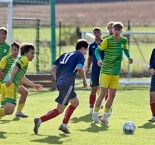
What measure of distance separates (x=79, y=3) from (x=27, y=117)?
59630mm

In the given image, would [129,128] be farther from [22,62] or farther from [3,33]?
[3,33]

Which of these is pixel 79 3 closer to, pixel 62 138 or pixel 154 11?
pixel 154 11

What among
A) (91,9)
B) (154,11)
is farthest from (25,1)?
(91,9)

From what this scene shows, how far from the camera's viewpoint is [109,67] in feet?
47.1

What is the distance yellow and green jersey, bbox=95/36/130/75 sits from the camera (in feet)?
46.9

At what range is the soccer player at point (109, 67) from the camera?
1424 centimetres

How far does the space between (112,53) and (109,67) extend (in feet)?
0.90

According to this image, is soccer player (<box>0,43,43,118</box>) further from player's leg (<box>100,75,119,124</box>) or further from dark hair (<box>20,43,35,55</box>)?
player's leg (<box>100,75,119,124</box>)

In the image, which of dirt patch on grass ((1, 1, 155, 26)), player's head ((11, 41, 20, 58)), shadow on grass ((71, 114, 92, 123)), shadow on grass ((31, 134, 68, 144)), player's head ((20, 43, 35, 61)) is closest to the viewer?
shadow on grass ((31, 134, 68, 144))

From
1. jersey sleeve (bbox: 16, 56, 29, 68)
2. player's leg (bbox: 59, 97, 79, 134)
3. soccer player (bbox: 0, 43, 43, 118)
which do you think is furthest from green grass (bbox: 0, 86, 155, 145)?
jersey sleeve (bbox: 16, 56, 29, 68)

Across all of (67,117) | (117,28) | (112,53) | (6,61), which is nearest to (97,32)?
(112,53)

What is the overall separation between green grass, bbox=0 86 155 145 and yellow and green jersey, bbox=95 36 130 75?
1020mm

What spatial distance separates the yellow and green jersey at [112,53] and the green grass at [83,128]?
3.35ft

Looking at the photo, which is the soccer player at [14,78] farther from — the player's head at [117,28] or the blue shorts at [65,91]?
the player's head at [117,28]
